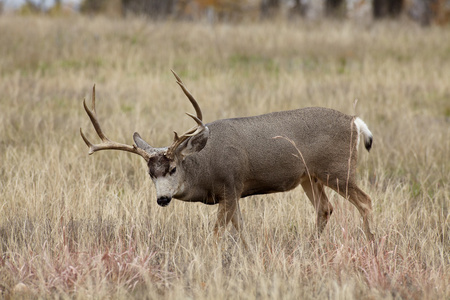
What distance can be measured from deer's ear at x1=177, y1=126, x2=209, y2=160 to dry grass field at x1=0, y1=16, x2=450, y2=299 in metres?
0.58

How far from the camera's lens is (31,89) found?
10281 mm

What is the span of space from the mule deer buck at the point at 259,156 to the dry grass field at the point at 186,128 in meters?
0.25

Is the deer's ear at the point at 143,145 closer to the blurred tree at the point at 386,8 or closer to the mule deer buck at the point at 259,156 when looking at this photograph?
the mule deer buck at the point at 259,156

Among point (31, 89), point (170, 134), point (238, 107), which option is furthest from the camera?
point (31, 89)

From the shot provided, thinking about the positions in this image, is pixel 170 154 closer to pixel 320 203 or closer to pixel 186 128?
pixel 320 203

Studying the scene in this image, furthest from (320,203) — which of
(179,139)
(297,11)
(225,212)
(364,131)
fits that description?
(297,11)

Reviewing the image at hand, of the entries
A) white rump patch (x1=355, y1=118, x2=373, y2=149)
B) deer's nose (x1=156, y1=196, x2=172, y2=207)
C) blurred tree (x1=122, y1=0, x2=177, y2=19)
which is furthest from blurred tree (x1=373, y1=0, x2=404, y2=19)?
deer's nose (x1=156, y1=196, x2=172, y2=207)

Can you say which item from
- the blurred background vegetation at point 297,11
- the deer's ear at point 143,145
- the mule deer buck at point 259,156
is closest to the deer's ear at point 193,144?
the mule deer buck at point 259,156

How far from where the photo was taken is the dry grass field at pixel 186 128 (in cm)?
401

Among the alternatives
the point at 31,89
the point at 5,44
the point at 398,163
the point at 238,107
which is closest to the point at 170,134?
the point at 238,107

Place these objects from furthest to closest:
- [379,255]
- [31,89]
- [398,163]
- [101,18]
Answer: [101,18], [31,89], [398,163], [379,255]

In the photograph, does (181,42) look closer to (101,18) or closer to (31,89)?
(101,18)

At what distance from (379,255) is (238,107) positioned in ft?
17.9

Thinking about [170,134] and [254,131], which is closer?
[254,131]
